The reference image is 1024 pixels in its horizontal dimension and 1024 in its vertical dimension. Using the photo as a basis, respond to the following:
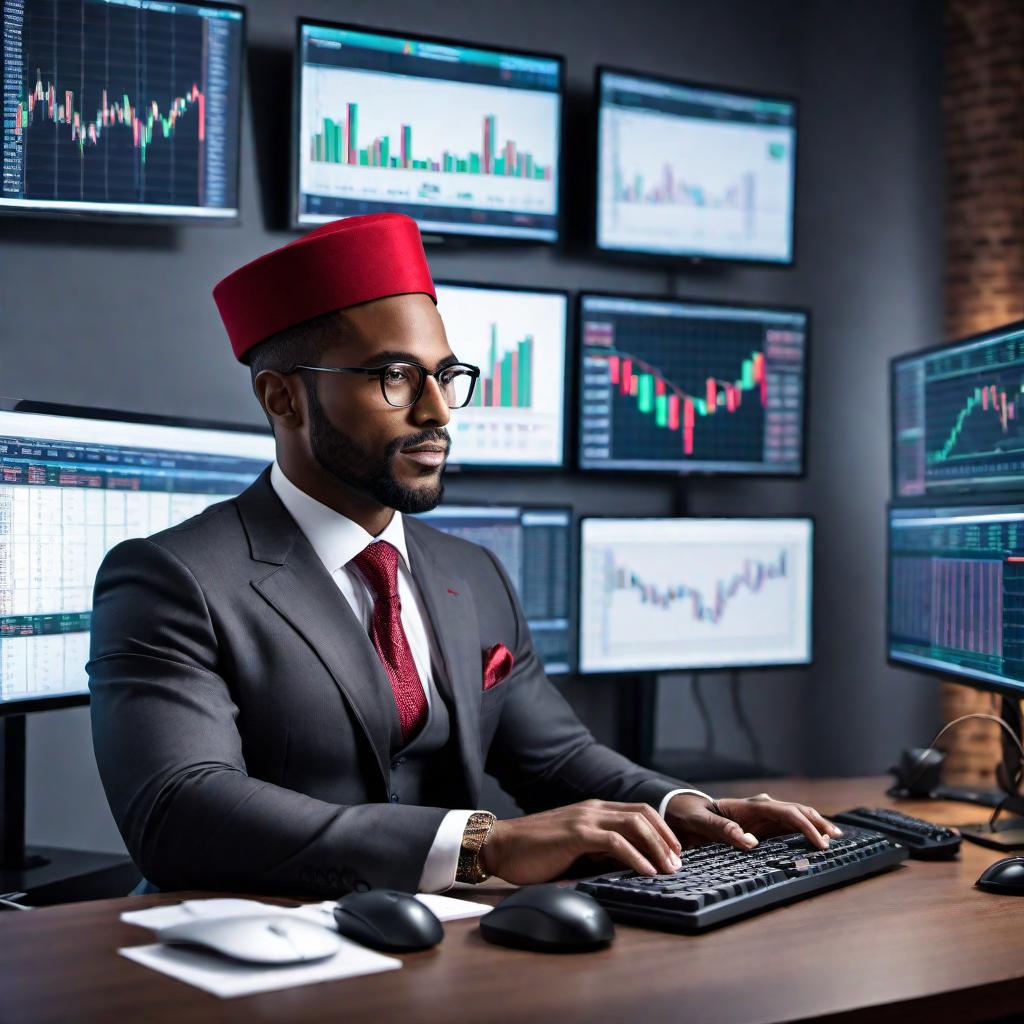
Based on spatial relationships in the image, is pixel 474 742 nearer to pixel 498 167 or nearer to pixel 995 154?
pixel 498 167

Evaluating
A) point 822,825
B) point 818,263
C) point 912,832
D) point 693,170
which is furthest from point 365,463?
point 818,263

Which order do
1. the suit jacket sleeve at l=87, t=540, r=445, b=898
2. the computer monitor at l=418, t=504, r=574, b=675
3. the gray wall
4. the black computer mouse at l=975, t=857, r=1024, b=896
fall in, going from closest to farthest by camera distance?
1. the suit jacket sleeve at l=87, t=540, r=445, b=898
2. the black computer mouse at l=975, t=857, r=1024, b=896
3. the computer monitor at l=418, t=504, r=574, b=675
4. the gray wall

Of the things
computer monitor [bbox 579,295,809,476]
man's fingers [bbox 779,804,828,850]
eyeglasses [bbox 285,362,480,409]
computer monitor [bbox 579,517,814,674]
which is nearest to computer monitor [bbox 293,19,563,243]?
computer monitor [bbox 579,295,809,476]

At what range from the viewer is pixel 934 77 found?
2.85 m

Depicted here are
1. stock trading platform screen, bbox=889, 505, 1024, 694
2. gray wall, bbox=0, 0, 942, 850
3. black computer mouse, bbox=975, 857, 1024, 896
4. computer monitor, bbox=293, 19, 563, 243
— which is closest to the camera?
black computer mouse, bbox=975, 857, 1024, 896

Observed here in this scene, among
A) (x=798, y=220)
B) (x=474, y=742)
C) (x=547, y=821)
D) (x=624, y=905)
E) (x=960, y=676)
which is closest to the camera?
(x=624, y=905)

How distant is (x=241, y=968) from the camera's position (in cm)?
100

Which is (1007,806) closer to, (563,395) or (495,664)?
(495,664)

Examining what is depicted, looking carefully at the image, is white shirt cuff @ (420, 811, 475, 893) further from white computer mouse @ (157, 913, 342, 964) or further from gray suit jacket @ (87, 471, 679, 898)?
white computer mouse @ (157, 913, 342, 964)

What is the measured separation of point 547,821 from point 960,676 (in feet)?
3.41

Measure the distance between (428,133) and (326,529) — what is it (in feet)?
3.43

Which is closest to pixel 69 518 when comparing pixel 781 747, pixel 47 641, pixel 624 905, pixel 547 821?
pixel 47 641

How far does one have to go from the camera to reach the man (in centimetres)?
125

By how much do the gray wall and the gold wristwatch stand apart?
1.20 meters
